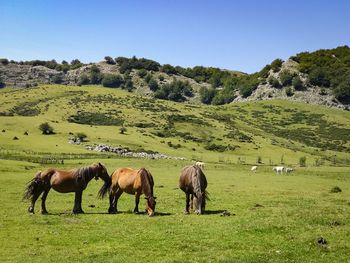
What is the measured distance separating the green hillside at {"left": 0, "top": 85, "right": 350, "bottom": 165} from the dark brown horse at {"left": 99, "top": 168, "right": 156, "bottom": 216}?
44375mm

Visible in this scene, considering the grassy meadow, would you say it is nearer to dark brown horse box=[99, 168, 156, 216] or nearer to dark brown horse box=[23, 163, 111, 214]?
dark brown horse box=[99, 168, 156, 216]

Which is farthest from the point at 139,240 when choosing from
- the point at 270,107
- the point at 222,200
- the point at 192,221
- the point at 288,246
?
the point at 270,107

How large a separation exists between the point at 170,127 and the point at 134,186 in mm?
98431

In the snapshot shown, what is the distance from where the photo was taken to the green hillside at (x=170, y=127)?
299 ft

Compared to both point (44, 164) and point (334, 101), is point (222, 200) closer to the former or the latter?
point (44, 164)

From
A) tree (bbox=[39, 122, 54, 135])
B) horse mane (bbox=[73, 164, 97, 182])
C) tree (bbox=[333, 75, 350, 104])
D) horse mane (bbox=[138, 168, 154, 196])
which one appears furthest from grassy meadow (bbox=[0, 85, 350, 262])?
tree (bbox=[333, 75, 350, 104])

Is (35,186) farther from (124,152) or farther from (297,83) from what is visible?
(297,83)

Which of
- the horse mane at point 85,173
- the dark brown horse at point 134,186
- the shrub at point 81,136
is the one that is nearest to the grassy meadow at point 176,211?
the dark brown horse at point 134,186

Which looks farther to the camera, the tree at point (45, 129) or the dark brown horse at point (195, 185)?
the tree at point (45, 129)

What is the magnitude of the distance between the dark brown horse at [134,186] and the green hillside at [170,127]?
44375 mm

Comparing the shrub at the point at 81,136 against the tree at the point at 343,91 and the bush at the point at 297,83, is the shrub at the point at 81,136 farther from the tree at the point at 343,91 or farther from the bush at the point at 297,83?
the tree at the point at 343,91

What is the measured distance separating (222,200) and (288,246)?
14721 millimetres

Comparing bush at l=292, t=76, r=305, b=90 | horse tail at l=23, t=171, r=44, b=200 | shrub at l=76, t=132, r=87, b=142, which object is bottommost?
shrub at l=76, t=132, r=87, b=142

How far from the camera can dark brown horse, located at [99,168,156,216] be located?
2444cm
